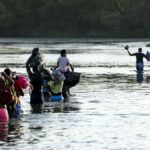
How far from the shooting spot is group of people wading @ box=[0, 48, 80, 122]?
68.4 ft

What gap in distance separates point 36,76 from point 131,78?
44.8 ft

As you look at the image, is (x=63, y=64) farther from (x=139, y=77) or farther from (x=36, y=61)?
(x=139, y=77)

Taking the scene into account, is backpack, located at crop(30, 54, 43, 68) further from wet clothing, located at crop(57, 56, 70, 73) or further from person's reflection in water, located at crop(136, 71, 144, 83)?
person's reflection in water, located at crop(136, 71, 144, 83)

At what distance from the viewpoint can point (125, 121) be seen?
66.7ft

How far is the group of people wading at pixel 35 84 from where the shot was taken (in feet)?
68.4

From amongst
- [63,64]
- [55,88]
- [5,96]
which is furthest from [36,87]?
[5,96]

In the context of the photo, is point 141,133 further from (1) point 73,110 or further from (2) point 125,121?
(1) point 73,110

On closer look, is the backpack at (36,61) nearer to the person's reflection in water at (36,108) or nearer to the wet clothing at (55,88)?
the person's reflection in water at (36,108)
